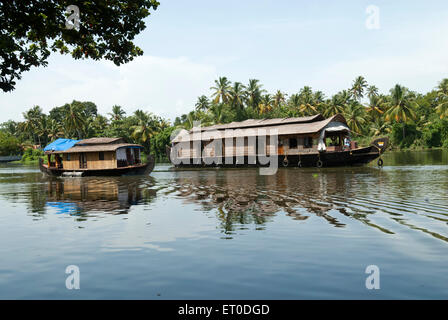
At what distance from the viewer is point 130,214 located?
34.8 ft

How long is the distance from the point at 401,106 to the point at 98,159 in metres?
55.9

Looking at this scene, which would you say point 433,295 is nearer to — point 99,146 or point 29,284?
point 29,284

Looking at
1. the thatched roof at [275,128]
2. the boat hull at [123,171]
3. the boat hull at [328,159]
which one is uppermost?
the thatched roof at [275,128]

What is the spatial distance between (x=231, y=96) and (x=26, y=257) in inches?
2413

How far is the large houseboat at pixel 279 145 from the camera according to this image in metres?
31.5

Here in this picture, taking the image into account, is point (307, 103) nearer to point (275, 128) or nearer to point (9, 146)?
point (275, 128)

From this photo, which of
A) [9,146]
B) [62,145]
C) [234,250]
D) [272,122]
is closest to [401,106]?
[272,122]

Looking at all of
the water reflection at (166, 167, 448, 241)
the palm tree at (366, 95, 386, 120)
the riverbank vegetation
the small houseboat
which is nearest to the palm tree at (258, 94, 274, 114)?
the riverbank vegetation

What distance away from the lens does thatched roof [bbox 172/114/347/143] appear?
3369 cm

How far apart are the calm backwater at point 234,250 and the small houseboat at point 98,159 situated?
1852 centimetres

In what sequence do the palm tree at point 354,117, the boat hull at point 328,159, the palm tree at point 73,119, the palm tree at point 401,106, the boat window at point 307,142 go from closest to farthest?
the boat hull at point 328,159, the boat window at point 307,142, the palm tree at point 401,106, the palm tree at point 354,117, the palm tree at point 73,119

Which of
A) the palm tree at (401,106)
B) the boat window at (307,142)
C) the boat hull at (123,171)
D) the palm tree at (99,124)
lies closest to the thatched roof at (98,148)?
the boat hull at (123,171)

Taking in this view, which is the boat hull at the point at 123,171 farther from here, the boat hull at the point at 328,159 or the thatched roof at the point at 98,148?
the boat hull at the point at 328,159
